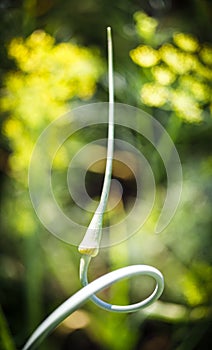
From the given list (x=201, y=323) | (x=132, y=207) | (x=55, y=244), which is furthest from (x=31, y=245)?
(x=201, y=323)

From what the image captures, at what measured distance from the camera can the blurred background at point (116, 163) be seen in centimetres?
83

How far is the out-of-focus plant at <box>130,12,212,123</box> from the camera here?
822 millimetres

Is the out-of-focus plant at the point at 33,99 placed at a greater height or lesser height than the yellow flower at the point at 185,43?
lesser

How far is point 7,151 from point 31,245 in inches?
7.4

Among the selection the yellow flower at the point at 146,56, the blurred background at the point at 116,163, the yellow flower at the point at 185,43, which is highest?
the yellow flower at the point at 185,43

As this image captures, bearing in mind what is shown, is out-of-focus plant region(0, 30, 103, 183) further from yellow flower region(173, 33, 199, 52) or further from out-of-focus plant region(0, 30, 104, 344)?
yellow flower region(173, 33, 199, 52)

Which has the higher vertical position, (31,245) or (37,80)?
(37,80)

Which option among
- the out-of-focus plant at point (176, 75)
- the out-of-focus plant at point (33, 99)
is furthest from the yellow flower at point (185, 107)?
the out-of-focus plant at point (33, 99)

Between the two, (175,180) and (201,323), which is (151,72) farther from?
(201,323)

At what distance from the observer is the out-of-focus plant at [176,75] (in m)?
0.82

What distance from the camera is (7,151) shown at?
97 centimetres

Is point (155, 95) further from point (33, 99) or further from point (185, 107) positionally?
point (33, 99)

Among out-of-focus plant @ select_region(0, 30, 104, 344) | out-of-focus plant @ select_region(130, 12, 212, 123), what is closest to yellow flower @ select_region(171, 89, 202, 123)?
out-of-focus plant @ select_region(130, 12, 212, 123)

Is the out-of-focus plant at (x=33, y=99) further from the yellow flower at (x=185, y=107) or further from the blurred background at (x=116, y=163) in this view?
the yellow flower at (x=185, y=107)
